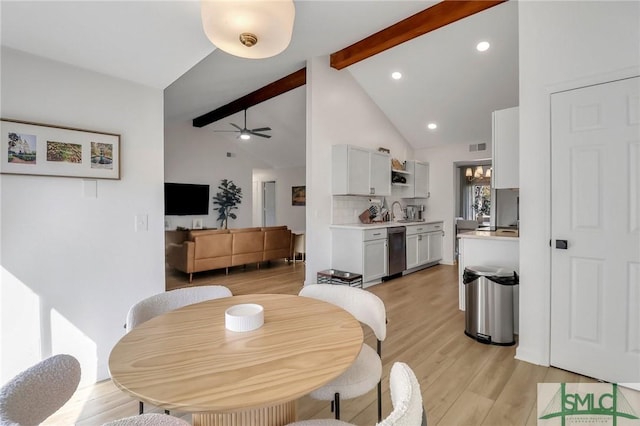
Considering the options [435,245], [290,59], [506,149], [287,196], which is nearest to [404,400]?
[506,149]

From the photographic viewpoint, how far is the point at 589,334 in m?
2.13

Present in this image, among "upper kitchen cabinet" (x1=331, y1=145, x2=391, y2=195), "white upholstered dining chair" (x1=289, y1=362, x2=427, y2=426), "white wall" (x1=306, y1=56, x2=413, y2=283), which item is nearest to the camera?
"white upholstered dining chair" (x1=289, y1=362, x2=427, y2=426)

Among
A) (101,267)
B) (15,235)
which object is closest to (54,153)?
(15,235)

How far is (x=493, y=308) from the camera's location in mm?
2699

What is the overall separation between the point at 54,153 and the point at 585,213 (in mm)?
3624

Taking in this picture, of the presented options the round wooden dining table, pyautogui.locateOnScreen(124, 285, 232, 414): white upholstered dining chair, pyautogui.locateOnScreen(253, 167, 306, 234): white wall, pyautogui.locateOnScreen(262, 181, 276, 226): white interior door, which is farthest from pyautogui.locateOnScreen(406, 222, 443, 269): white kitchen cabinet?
pyautogui.locateOnScreen(262, 181, 276, 226): white interior door

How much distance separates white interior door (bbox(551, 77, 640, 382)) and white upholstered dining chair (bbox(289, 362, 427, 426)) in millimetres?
2062

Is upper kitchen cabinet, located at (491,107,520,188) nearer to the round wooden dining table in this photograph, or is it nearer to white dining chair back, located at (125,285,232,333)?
the round wooden dining table

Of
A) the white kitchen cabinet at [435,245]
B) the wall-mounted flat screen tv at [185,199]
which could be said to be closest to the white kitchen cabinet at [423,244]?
the white kitchen cabinet at [435,245]

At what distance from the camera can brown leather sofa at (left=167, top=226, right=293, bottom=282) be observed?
4.97 meters

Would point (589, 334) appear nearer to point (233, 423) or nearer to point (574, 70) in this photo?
point (574, 70)

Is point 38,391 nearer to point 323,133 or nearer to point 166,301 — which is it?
point 166,301

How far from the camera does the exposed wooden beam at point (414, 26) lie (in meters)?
3.49

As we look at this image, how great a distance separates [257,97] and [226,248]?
9.79 feet
